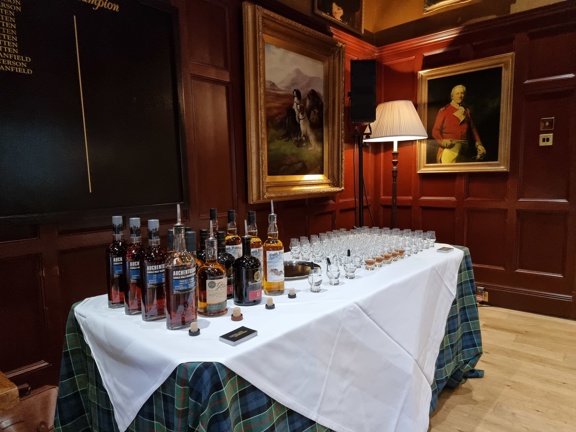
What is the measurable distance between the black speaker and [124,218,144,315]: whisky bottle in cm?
251

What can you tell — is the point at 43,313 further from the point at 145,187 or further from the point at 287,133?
the point at 287,133

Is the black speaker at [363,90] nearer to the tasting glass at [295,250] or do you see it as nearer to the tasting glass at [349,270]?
the tasting glass at [295,250]

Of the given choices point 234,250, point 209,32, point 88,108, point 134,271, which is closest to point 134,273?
point 134,271

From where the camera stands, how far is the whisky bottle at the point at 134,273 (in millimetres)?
1176

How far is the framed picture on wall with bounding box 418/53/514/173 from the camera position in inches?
131

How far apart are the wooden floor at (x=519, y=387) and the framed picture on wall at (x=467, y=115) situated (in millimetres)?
1488

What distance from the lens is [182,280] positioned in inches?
41.3

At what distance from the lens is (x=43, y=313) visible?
1.82 metres

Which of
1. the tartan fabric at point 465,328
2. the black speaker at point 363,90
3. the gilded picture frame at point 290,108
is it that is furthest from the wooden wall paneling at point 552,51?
the tartan fabric at point 465,328

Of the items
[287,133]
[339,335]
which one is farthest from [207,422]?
[287,133]

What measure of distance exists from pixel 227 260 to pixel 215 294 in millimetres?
181

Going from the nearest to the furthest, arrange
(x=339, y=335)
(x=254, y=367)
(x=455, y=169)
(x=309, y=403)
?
1. (x=254, y=367)
2. (x=309, y=403)
3. (x=339, y=335)
4. (x=455, y=169)

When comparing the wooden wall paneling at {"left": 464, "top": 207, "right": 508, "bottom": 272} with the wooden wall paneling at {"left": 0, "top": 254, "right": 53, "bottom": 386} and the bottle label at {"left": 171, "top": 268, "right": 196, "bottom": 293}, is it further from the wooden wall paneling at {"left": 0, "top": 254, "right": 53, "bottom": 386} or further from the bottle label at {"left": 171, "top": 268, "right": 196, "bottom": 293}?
the wooden wall paneling at {"left": 0, "top": 254, "right": 53, "bottom": 386}

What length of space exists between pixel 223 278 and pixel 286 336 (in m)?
0.27
